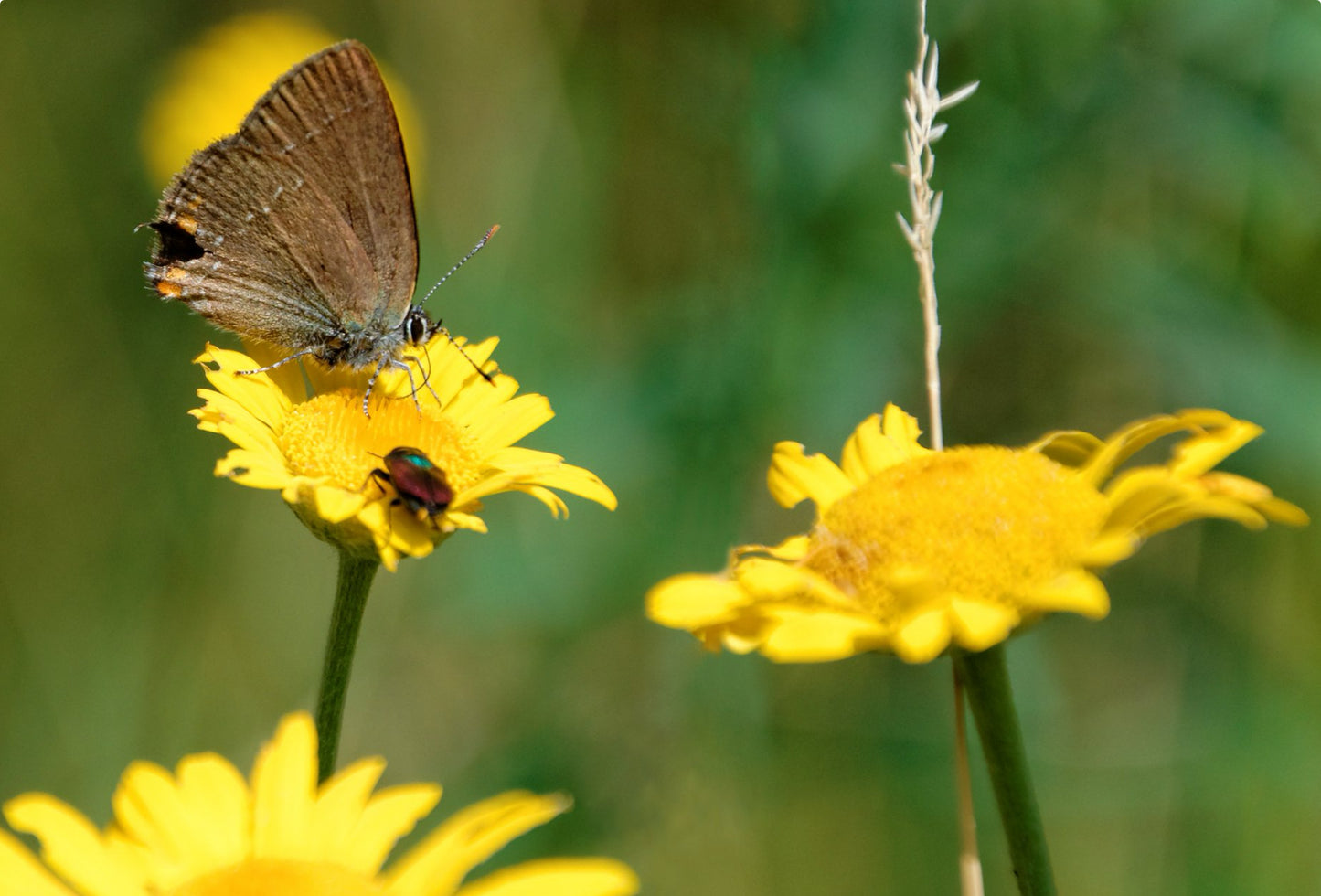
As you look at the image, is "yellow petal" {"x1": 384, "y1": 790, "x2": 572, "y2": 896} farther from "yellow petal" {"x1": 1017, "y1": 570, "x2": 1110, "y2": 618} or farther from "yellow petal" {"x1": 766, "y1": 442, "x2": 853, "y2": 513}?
"yellow petal" {"x1": 766, "y1": 442, "x2": 853, "y2": 513}

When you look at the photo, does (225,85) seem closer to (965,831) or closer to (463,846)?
(463,846)

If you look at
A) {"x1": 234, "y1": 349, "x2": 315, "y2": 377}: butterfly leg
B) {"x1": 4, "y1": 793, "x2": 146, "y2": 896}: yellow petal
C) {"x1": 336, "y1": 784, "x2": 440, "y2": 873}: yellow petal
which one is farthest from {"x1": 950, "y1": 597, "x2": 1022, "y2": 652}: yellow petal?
{"x1": 234, "y1": 349, "x2": 315, "y2": 377}: butterfly leg

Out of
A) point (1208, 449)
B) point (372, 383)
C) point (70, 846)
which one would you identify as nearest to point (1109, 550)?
point (1208, 449)

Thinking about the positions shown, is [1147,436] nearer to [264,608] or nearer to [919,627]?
[919,627]

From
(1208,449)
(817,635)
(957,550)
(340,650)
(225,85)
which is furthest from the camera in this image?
(225,85)

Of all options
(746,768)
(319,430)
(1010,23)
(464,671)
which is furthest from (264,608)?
(1010,23)
